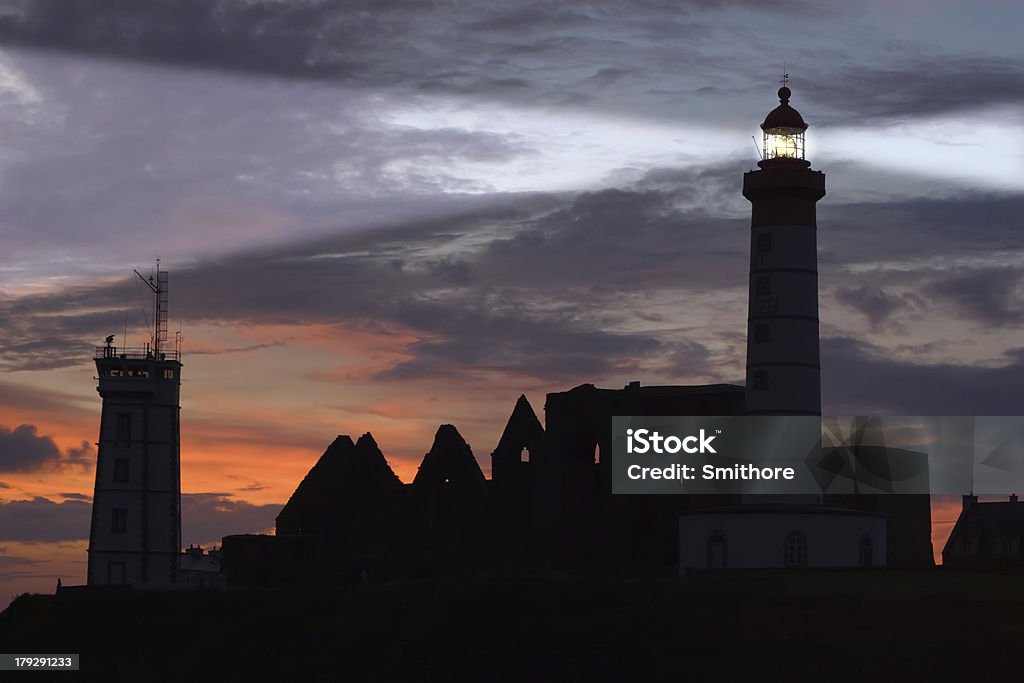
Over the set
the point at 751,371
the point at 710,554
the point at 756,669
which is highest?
the point at 751,371

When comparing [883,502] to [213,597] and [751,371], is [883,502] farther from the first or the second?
[213,597]

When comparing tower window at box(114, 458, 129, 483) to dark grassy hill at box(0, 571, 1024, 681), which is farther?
tower window at box(114, 458, 129, 483)

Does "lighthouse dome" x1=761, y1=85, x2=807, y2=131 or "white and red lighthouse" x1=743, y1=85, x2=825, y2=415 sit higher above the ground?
"lighthouse dome" x1=761, y1=85, x2=807, y2=131

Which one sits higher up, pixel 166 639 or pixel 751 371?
pixel 751 371

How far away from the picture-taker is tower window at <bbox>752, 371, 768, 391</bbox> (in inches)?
2547

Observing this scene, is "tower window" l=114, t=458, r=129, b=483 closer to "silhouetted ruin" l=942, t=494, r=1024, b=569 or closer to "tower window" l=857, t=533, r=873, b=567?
"tower window" l=857, t=533, r=873, b=567

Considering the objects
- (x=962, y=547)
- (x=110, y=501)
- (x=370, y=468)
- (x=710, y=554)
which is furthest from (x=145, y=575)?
(x=962, y=547)

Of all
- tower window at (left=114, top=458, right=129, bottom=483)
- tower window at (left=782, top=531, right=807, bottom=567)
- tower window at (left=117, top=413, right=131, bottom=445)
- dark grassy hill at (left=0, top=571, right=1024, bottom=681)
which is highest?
tower window at (left=117, top=413, right=131, bottom=445)

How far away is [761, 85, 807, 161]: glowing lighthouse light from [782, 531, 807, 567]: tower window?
1393 cm

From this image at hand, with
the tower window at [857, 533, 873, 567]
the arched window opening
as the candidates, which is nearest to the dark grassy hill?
the arched window opening

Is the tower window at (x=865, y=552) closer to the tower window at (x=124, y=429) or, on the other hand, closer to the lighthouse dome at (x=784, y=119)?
the lighthouse dome at (x=784, y=119)

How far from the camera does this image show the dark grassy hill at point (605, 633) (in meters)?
45.4

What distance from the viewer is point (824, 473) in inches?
2653

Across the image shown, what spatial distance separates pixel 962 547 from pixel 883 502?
15.1 meters
